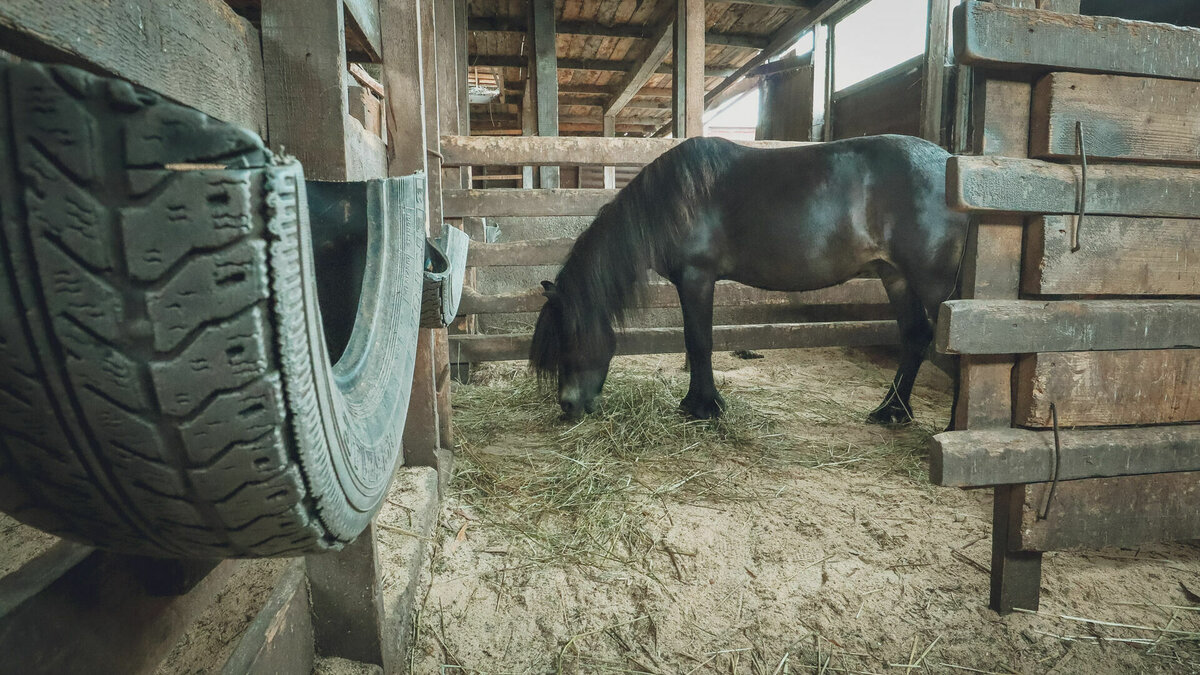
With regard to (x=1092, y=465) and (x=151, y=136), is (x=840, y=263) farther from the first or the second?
(x=151, y=136)

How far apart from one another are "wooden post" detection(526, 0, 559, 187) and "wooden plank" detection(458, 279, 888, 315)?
3.33 m

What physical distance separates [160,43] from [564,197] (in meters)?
2.89

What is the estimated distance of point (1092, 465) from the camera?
1.37m

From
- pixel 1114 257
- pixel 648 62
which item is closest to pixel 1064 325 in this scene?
pixel 1114 257

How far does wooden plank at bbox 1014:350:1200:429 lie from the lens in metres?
1.34

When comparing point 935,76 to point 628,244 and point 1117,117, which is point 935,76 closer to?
point 628,244

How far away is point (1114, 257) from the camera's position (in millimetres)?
1355

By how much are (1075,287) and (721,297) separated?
2319 millimetres

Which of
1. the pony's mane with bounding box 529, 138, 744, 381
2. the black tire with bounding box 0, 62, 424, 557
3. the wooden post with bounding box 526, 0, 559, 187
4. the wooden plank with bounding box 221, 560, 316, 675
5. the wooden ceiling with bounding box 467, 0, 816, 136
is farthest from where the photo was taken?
the wooden ceiling with bounding box 467, 0, 816, 136

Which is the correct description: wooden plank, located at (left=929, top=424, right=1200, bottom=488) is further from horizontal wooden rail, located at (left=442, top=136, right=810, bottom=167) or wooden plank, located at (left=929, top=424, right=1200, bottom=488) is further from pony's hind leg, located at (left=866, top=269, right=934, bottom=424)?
horizontal wooden rail, located at (left=442, top=136, right=810, bottom=167)

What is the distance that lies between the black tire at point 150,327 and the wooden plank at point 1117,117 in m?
1.58

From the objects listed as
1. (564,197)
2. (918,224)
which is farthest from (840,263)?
(564,197)

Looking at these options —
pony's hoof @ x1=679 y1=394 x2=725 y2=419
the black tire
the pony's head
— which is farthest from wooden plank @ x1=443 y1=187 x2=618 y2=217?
the black tire

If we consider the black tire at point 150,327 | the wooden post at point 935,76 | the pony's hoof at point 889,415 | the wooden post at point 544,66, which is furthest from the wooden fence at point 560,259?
the wooden post at point 544,66
